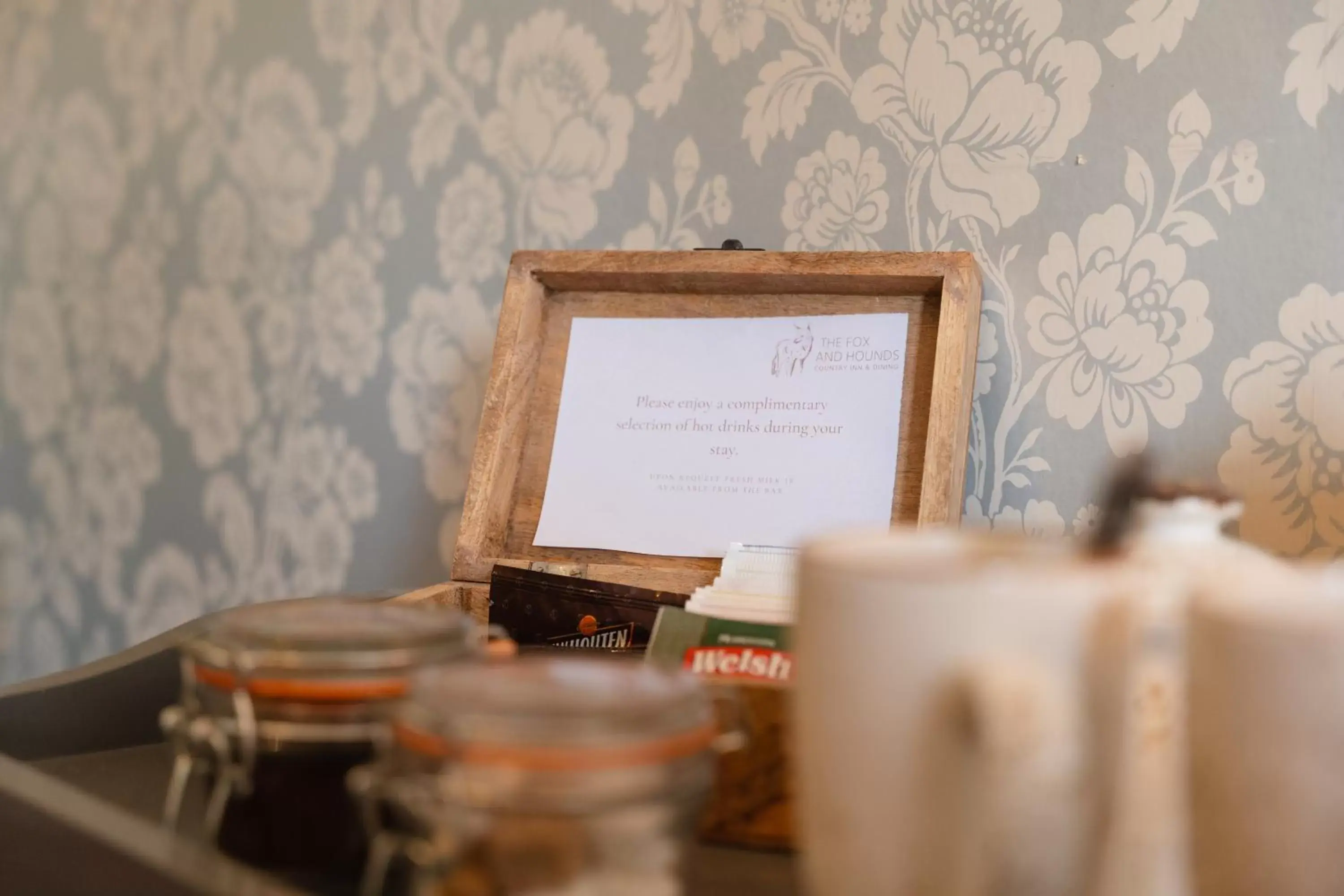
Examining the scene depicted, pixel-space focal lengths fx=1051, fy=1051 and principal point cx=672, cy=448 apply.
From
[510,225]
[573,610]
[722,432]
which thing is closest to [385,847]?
[573,610]

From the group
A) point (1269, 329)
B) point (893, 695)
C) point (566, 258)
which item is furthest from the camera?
point (566, 258)

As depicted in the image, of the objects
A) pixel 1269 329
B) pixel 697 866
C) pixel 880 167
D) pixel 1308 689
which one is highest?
pixel 880 167

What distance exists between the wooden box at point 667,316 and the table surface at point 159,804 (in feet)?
0.55

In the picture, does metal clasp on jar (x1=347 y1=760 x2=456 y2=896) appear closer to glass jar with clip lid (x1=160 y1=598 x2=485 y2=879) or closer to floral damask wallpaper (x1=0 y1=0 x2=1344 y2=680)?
glass jar with clip lid (x1=160 y1=598 x2=485 y2=879)

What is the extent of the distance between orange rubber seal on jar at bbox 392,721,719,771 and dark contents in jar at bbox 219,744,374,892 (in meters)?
0.07

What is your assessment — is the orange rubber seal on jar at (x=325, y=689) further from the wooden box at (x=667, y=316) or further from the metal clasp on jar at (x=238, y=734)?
the wooden box at (x=667, y=316)

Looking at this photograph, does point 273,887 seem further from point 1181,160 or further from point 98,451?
point 98,451

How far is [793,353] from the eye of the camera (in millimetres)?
682

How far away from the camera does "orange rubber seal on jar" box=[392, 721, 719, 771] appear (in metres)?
0.29

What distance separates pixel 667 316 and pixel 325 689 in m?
0.42

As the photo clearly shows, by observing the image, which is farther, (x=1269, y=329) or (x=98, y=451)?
(x=98, y=451)

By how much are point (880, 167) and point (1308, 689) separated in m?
0.51

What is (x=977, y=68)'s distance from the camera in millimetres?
683

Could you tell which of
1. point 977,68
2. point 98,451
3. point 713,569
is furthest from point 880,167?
point 98,451
